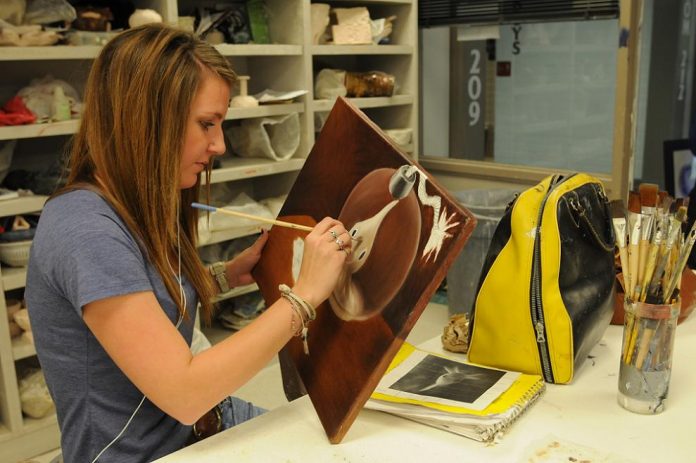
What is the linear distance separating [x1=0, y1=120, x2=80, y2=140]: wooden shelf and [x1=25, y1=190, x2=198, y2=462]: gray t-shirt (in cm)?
117

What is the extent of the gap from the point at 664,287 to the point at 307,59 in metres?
2.27

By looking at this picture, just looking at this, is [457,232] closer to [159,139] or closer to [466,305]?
[159,139]

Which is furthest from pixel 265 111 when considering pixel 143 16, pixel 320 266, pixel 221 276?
pixel 320 266

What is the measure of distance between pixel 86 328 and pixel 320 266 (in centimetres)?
42

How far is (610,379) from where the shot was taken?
128 centimetres

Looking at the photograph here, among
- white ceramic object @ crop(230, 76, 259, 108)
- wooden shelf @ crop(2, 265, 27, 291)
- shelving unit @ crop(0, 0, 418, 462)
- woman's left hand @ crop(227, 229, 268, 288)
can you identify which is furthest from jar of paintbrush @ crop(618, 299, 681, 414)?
white ceramic object @ crop(230, 76, 259, 108)

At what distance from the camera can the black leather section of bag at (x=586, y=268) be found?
1.26 m

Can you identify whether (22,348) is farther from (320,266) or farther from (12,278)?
(320,266)

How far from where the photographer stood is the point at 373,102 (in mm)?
3396

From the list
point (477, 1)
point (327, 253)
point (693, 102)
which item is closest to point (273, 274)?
point (327, 253)

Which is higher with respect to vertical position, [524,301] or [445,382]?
[524,301]

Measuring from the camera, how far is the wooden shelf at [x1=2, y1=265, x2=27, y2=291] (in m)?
2.26

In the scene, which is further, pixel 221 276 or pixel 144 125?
pixel 221 276

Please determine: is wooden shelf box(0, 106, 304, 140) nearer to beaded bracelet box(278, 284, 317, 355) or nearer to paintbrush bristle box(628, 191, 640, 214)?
beaded bracelet box(278, 284, 317, 355)
